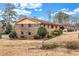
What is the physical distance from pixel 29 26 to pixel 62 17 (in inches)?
16.9

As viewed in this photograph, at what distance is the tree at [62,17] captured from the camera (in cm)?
1213

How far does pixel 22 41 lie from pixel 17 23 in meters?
0.23

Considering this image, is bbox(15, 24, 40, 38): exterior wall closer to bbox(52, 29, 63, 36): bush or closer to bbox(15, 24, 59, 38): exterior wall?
bbox(15, 24, 59, 38): exterior wall

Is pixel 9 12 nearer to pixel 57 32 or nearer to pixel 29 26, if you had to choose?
pixel 29 26

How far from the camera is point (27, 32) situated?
1215cm

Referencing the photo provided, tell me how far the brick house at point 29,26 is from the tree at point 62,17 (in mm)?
79

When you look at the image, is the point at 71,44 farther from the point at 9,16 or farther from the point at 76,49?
the point at 9,16

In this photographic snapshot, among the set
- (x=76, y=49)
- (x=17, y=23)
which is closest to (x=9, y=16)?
(x=17, y=23)

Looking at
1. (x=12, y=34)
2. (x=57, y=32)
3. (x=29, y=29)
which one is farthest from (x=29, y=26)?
(x=57, y=32)

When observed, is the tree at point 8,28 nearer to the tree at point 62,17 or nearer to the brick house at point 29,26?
the brick house at point 29,26

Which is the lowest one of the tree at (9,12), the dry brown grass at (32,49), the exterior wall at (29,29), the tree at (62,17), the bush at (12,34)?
the dry brown grass at (32,49)

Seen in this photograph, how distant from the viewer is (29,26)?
12.1 metres

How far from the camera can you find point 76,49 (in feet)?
39.8

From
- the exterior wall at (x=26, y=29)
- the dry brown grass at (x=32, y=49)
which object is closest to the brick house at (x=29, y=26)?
the exterior wall at (x=26, y=29)
